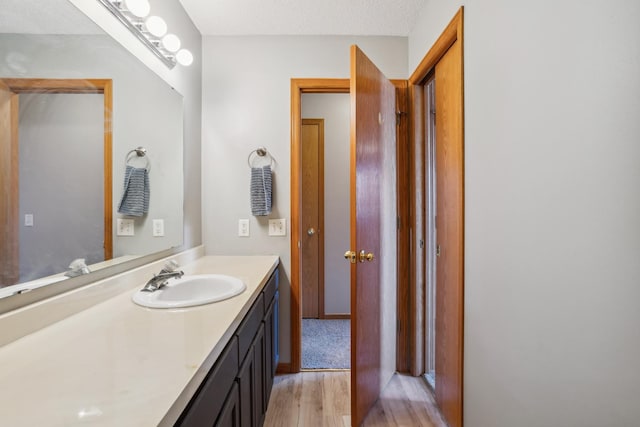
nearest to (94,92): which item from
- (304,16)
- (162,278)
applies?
(162,278)

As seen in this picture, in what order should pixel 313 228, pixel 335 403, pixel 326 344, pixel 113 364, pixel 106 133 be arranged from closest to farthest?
pixel 113 364 → pixel 106 133 → pixel 335 403 → pixel 326 344 → pixel 313 228

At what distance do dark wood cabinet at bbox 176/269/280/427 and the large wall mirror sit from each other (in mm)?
617

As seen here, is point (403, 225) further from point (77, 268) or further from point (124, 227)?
point (77, 268)

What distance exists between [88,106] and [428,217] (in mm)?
1900

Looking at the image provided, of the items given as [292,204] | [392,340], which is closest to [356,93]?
[292,204]

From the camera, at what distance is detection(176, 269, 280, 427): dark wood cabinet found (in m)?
0.72

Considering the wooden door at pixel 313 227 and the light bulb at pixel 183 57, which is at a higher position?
the light bulb at pixel 183 57

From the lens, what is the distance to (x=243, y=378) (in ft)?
3.61

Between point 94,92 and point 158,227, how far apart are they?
2.31 feet

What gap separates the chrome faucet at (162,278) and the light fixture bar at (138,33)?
1091 millimetres

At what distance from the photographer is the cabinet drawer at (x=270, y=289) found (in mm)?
1576

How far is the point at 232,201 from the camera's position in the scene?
2.10 meters

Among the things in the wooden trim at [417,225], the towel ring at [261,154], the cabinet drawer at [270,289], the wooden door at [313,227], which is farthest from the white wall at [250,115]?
the wooden door at [313,227]

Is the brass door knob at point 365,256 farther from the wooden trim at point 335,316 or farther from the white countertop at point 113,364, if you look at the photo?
the wooden trim at point 335,316
